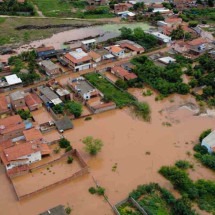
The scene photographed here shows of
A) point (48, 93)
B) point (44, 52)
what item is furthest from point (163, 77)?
point (44, 52)

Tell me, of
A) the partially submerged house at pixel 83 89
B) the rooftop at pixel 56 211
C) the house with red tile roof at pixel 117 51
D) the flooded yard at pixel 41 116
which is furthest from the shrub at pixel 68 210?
the house with red tile roof at pixel 117 51

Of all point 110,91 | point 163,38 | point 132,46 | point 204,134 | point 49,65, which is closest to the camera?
point 204,134

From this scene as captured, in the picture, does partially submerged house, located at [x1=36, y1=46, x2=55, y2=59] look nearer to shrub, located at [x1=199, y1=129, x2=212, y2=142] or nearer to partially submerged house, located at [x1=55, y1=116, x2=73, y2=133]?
partially submerged house, located at [x1=55, y1=116, x2=73, y2=133]

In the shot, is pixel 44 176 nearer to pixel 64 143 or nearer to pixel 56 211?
pixel 64 143

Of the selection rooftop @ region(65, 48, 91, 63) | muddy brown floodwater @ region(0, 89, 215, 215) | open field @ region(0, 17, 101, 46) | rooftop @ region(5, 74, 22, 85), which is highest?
rooftop @ region(65, 48, 91, 63)

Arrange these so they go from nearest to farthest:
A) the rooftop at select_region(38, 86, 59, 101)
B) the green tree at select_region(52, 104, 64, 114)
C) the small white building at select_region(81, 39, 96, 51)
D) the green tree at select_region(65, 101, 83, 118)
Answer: the green tree at select_region(65, 101, 83, 118) → the green tree at select_region(52, 104, 64, 114) → the rooftop at select_region(38, 86, 59, 101) → the small white building at select_region(81, 39, 96, 51)

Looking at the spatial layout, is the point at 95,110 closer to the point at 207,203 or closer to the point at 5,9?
the point at 207,203

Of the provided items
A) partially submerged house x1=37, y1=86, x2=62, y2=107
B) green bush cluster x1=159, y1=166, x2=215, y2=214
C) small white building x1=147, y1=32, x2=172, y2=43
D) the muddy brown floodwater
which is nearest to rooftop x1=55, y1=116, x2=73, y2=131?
the muddy brown floodwater
